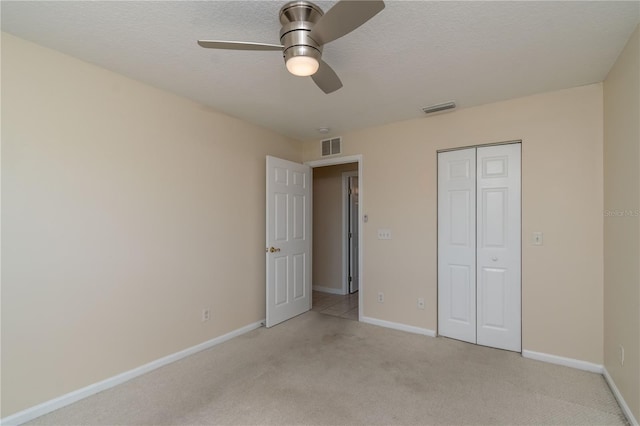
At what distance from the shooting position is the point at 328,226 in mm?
5414

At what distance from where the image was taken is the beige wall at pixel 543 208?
2.59m

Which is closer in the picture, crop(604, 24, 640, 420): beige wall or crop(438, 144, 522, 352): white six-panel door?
Result: crop(604, 24, 640, 420): beige wall

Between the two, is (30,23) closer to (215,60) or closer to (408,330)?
(215,60)

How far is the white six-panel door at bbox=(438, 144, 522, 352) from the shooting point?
298 centimetres

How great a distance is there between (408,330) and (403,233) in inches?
43.2

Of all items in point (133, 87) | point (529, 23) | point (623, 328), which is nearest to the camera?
point (529, 23)

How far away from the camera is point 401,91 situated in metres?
2.74

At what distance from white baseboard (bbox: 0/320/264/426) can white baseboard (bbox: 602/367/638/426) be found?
10.5 ft

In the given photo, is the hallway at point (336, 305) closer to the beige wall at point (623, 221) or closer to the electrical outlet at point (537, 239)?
the electrical outlet at point (537, 239)

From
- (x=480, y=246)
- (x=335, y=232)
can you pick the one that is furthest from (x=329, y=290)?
(x=480, y=246)

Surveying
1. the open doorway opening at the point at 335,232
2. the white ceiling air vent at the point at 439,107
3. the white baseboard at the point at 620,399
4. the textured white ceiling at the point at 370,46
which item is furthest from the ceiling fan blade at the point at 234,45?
the open doorway opening at the point at 335,232

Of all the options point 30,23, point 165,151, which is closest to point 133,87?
point 165,151

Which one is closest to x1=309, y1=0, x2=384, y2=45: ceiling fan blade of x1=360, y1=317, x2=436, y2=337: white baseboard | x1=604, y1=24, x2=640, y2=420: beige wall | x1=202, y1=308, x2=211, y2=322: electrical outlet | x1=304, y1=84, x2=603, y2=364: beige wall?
x1=604, y1=24, x2=640, y2=420: beige wall

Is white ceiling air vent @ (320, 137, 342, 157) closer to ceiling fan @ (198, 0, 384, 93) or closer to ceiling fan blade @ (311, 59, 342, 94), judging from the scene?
ceiling fan blade @ (311, 59, 342, 94)
